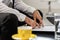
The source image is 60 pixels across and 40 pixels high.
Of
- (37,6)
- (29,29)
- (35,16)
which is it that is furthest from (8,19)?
(37,6)

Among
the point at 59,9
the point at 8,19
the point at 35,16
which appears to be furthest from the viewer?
the point at 59,9

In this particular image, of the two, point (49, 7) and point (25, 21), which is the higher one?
point (49, 7)

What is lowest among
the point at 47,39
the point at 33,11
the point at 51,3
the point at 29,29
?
the point at 47,39

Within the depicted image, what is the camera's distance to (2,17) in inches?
33.8

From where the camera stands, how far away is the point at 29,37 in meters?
0.62

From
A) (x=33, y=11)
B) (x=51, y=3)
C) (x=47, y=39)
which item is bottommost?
(x=47, y=39)

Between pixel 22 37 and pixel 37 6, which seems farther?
pixel 37 6

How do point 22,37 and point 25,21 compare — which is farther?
point 25,21

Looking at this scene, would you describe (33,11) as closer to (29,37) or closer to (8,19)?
(8,19)

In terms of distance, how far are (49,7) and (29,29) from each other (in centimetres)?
141

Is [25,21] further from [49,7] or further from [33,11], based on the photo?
[49,7]

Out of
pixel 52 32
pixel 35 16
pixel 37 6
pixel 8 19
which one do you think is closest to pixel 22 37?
pixel 8 19

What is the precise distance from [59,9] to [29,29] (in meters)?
1.40

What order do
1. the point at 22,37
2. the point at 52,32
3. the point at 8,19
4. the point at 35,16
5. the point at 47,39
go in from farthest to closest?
the point at 35,16
the point at 52,32
the point at 47,39
the point at 8,19
the point at 22,37
